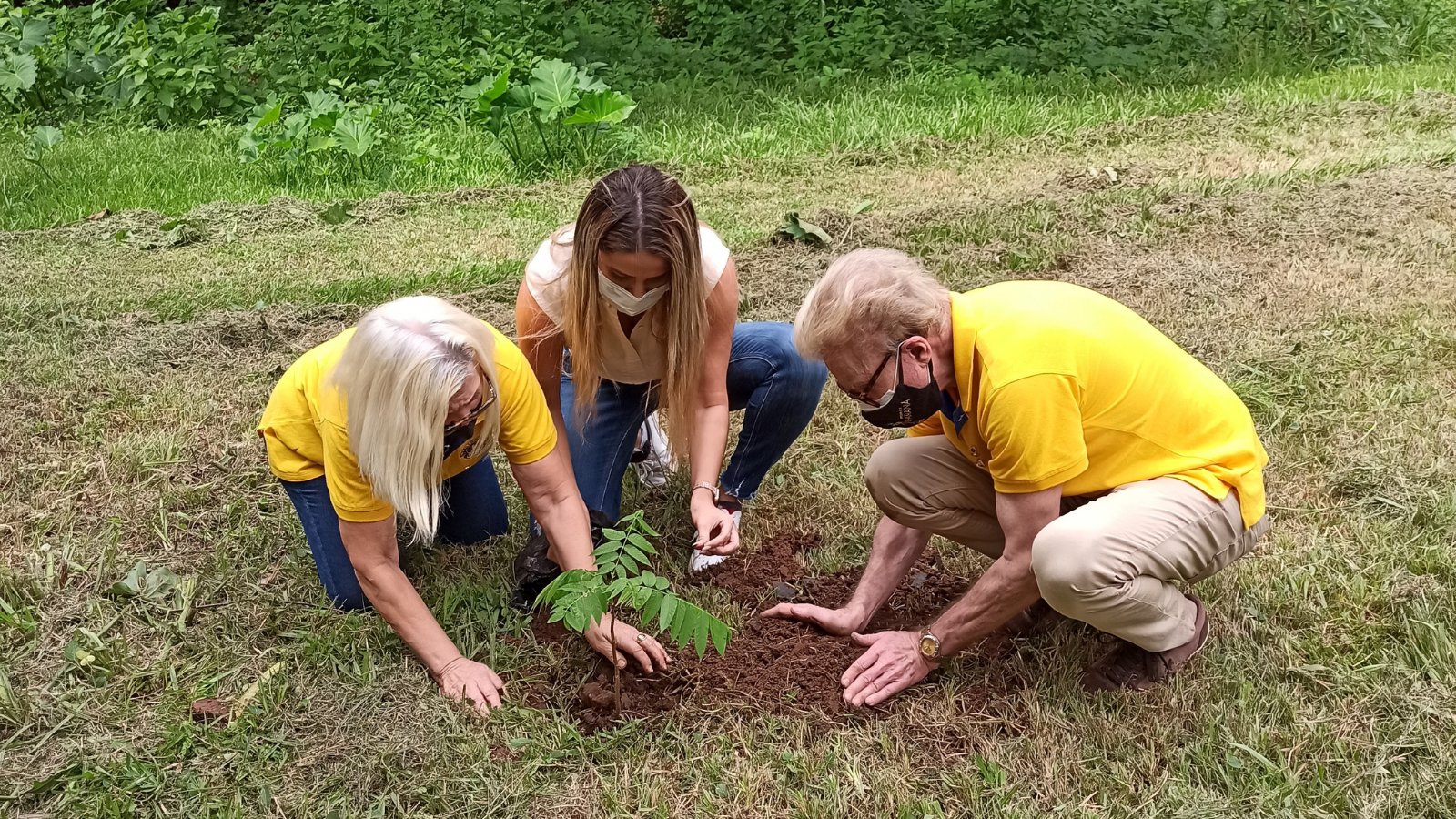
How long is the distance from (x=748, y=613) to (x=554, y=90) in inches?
224

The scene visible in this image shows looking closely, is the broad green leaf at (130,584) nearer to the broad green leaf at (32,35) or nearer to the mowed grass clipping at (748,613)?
the mowed grass clipping at (748,613)

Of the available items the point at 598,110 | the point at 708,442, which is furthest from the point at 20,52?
the point at 708,442

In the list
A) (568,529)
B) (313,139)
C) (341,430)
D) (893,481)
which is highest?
(341,430)

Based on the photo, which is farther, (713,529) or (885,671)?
(713,529)

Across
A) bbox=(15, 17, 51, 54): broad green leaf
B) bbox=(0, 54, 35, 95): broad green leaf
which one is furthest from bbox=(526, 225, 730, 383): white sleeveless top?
bbox=(15, 17, 51, 54): broad green leaf

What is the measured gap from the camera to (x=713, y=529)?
333 cm

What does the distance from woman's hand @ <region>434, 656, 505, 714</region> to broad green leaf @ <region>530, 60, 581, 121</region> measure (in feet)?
18.7

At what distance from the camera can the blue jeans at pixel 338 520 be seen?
11.1ft

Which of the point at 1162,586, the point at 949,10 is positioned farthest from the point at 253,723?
the point at 949,10

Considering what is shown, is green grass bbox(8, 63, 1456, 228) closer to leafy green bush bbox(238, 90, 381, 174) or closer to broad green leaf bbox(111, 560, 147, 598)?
leafy green bush bbox(238, 90, 381, 174)

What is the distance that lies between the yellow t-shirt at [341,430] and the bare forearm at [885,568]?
0.99m

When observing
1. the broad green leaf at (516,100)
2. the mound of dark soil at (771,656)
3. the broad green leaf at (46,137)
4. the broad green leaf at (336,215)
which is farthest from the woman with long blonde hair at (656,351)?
the broad green leaf at (46,137)

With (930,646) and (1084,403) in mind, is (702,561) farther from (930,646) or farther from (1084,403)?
(1084,403)

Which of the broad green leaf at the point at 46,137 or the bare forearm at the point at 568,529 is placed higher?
the bare forearm at the point at 568,529
